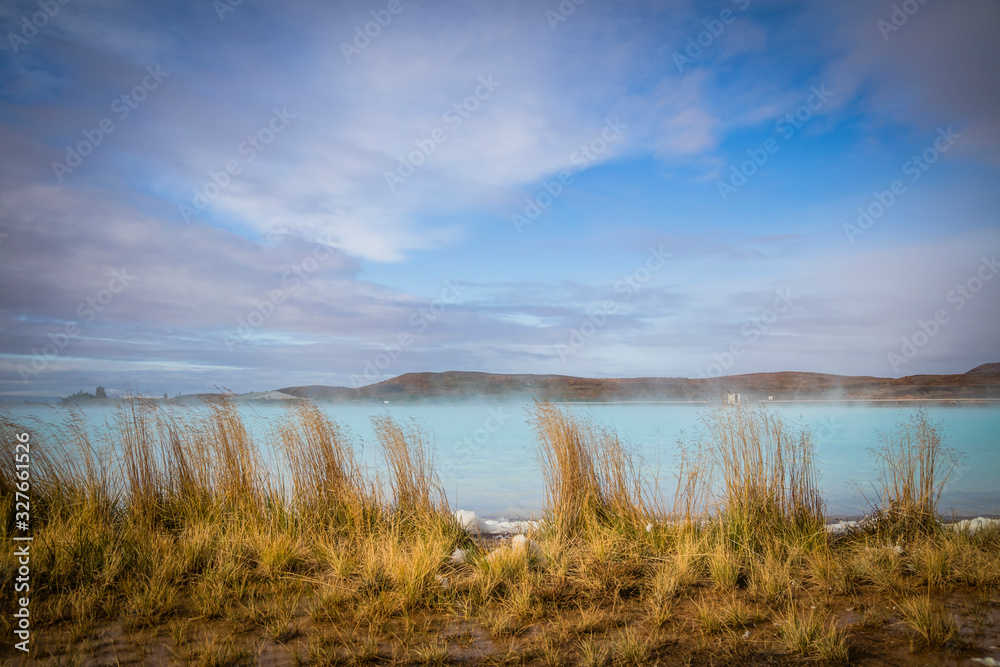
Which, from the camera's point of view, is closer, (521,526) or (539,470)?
(521,526)

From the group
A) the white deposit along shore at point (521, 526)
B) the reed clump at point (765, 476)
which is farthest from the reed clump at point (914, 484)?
the reed clump at point (765, 476)

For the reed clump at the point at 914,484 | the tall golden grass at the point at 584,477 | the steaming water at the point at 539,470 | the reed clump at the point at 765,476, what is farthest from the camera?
the steaming water at the point at 539,470

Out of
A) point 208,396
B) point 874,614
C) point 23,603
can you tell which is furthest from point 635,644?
point 208,396

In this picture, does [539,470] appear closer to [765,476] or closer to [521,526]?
[521,526]

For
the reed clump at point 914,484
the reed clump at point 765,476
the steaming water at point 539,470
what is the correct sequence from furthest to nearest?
the steaming water at point 539,470 → the reed clump at point 914,484 → the reed clump at point 765,476

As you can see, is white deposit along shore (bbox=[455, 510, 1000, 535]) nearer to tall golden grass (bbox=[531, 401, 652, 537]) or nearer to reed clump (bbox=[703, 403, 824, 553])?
tall golden grass (bbox=[531, 401, 652, 537])

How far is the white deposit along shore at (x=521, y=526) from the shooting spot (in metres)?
5.18

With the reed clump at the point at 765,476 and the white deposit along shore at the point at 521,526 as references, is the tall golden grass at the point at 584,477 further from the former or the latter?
the reed clump at the point at 765,476

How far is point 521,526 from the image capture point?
239 inches

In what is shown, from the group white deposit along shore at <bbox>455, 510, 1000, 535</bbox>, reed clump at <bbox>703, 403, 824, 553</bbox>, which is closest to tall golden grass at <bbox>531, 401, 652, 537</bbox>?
white deposit along shore at <bbox>455, 510, 1000, 535</bbox>

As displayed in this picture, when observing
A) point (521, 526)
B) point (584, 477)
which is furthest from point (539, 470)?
point (584, 477)

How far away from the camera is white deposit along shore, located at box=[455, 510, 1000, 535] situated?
5.18 m

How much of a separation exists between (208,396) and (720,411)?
5530 mm

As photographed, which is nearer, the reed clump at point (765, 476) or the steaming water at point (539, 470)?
the reed clump at point (765, 476)
